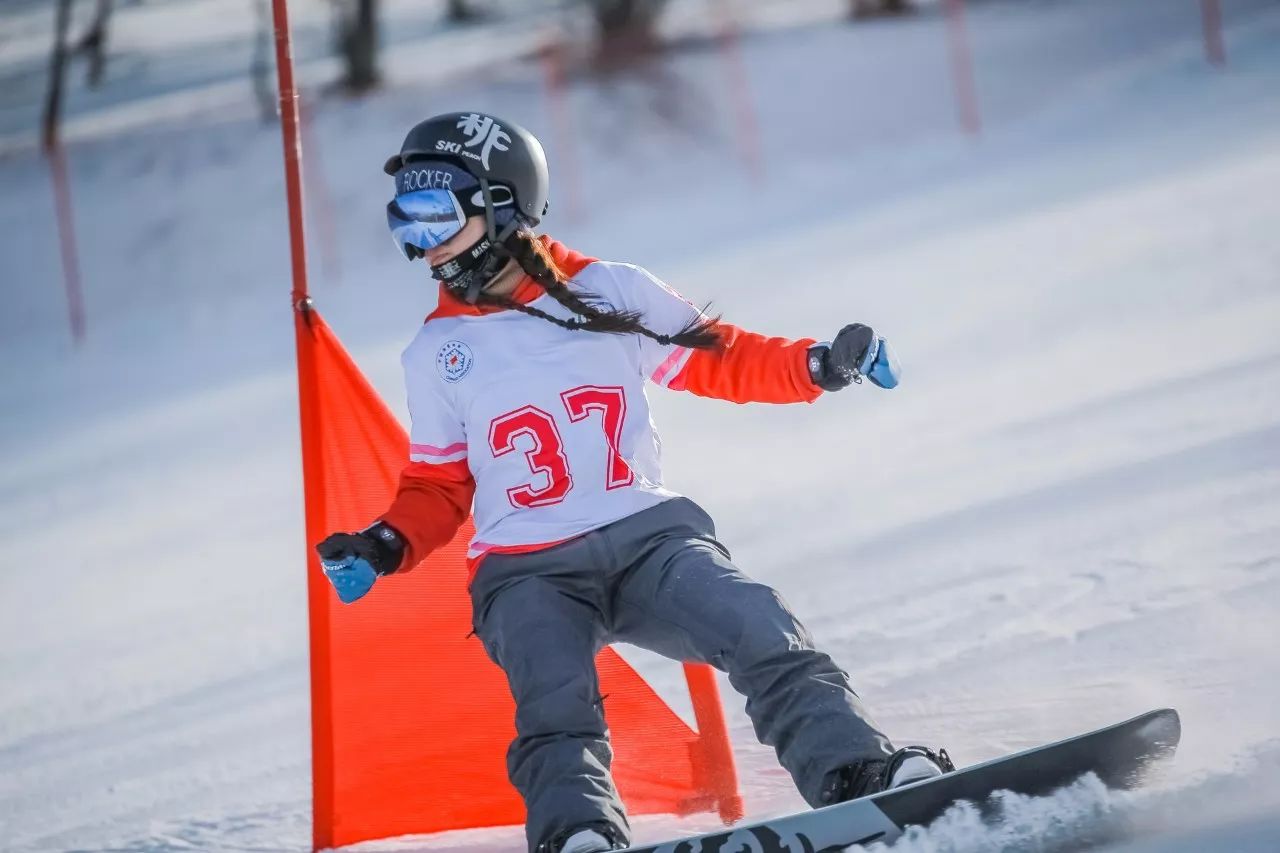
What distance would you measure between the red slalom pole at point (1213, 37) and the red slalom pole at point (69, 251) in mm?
11342

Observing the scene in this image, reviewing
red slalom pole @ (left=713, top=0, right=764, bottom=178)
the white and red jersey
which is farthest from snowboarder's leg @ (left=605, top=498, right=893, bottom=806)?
red slalom pole @ (left=713, top=0, right=764, bottom=178)

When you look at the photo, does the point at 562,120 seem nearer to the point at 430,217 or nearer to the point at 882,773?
the point at 430,217

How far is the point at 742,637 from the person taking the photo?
275cm

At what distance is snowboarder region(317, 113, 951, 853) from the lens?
2705 mm

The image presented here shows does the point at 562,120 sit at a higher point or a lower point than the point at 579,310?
lower

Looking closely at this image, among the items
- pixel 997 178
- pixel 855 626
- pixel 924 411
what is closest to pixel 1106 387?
pixel 924 411

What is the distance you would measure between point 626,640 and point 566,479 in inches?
14.7

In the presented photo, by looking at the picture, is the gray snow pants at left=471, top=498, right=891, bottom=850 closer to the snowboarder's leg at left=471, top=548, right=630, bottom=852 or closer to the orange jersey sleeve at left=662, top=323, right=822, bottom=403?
the snowboarder's leg at left=471, top=548, right=630, bottom=852

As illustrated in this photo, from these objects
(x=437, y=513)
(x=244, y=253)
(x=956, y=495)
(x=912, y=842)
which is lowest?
(x=244, y=253)

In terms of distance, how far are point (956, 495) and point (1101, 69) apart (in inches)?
452

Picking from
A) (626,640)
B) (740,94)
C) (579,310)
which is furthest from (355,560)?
(740,94)

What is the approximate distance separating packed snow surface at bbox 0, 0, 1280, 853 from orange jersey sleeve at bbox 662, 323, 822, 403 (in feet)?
3.08

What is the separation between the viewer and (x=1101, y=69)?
15.4 metres

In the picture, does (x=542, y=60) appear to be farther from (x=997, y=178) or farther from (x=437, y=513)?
(x=437, y=513)
